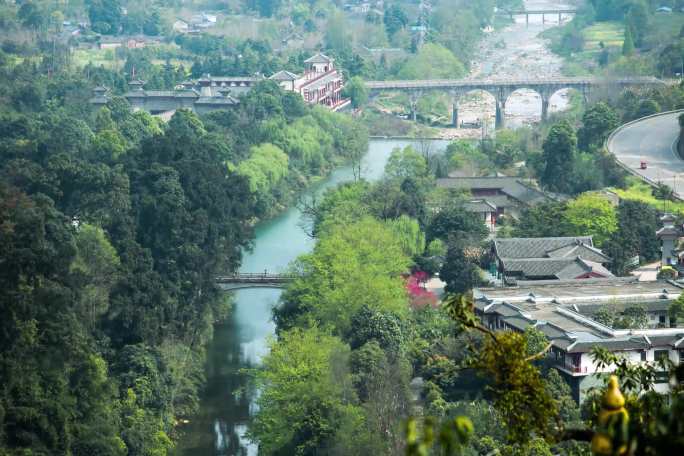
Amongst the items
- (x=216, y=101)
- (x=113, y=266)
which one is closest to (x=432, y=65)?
(x=216, y=101)

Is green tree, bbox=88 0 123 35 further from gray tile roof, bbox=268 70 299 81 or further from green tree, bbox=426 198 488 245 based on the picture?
green tree, bbox=426 198 488 245

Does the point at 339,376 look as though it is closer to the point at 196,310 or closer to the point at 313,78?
the point at 196,310

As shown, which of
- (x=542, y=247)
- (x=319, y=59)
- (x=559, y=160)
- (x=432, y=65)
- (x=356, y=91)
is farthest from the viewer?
(x=432, y=65)

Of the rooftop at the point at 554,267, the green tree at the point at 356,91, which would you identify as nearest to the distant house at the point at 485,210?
the rooftop at the point at 554,267

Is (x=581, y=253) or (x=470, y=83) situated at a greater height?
(x=581, y=253)

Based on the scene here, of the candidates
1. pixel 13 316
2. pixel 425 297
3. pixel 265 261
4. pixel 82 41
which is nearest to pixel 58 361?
pixel 13 316

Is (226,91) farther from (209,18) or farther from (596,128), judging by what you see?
(209,18)

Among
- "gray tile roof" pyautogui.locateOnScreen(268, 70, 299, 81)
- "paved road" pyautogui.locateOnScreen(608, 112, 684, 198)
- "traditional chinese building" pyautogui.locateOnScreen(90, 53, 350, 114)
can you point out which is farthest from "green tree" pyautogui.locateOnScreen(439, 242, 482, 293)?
"gray tile roof" pyautogui.locateOnScreen(268, 70, 299, 81)
